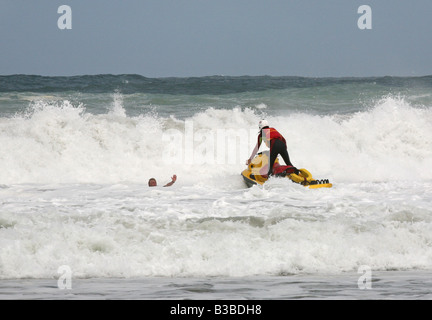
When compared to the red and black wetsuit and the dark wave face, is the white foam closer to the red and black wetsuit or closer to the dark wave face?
the red and black wetsuit

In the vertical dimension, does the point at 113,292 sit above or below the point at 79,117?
below

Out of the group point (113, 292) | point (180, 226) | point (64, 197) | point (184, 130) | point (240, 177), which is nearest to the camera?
point (113, 292)

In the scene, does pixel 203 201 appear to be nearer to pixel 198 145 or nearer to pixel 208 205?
pixel 208 205

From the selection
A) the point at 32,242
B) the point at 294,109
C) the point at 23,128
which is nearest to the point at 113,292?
the point at 32,242

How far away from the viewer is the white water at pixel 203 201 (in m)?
8.02

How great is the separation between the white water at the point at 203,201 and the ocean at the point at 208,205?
3 cm

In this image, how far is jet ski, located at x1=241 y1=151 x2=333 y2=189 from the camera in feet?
41.8

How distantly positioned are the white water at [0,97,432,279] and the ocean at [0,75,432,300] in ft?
0.11

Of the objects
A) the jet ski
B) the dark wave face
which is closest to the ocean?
the jet ski

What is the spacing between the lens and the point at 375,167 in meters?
17.3

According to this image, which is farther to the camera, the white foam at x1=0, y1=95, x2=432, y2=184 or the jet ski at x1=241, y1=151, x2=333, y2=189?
the white foam at x1=0, y1=95, x2=432, y2=184
